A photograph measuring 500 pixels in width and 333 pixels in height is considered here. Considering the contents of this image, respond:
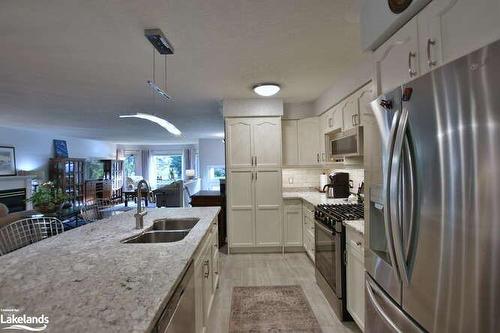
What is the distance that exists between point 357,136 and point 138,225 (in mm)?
2142

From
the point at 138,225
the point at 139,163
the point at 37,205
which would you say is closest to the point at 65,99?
the point at 37,205

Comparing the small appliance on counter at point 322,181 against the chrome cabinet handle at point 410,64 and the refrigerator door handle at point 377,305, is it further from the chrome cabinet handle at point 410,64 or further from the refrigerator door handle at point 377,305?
the chrome cabinet handle at point 410,64

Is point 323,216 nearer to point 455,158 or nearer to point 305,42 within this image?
point 305,42

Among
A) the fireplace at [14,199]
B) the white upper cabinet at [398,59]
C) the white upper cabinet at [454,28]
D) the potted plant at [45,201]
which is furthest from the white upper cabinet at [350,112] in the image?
the fireplace at [14,199]

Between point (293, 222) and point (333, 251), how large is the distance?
1694 millimetres

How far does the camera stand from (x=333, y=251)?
242cm

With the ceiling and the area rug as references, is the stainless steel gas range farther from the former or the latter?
the ceiling

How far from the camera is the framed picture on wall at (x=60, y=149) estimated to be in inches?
307

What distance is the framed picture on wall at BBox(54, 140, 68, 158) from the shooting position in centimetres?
781

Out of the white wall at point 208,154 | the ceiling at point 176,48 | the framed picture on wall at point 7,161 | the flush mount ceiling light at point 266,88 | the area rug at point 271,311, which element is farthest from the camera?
the white wall at point 208,154

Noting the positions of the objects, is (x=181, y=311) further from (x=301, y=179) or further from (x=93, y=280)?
(x=301, y=179)

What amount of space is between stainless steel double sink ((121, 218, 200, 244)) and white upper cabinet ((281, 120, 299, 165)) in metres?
2.23

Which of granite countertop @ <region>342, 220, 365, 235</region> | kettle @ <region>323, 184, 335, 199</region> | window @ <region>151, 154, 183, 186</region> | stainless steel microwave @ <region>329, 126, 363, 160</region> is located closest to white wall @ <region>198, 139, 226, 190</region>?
window @ <region>151, 154, 183, 186</region>

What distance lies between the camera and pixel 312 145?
14.0 feet
